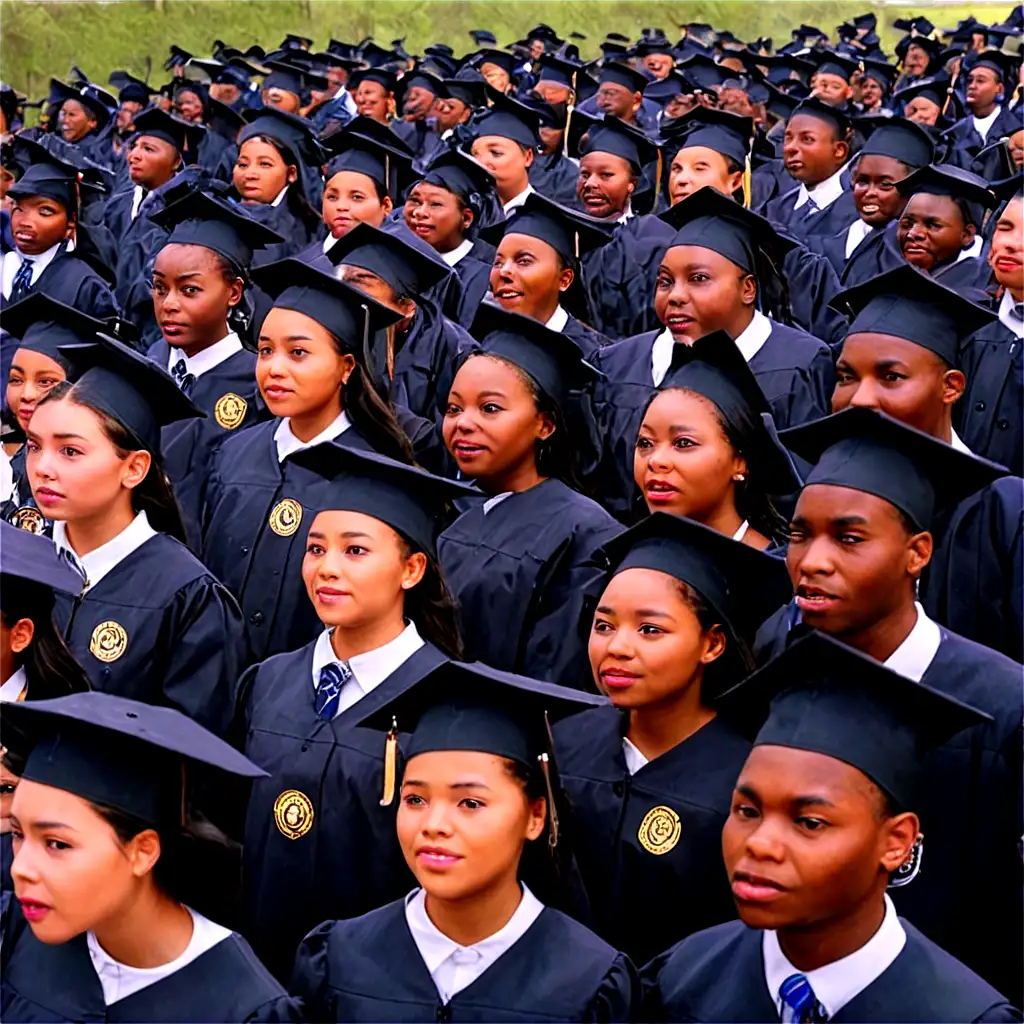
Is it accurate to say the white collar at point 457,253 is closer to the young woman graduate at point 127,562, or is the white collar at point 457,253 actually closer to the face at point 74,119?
the young woman graduate at point 127,562

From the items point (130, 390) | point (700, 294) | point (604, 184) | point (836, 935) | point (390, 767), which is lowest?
point (836, 935)

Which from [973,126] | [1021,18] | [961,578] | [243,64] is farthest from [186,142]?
[1021,18]

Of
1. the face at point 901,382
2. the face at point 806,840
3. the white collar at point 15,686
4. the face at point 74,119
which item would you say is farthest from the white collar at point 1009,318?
the face at point 74,119

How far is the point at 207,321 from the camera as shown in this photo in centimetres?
640

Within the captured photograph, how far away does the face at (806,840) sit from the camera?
8.96 feet

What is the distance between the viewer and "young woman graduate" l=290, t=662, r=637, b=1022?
2.95m

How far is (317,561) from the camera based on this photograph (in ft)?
12.9

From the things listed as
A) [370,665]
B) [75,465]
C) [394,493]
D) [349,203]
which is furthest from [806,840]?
[349,203]

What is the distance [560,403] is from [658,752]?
1.76 m

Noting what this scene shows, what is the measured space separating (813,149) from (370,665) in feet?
23.3

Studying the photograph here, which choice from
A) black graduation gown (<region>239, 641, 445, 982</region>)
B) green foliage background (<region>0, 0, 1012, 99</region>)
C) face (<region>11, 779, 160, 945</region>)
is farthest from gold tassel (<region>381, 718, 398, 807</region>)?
green foliage background (<region>0, 0, 1012, 99</region>)

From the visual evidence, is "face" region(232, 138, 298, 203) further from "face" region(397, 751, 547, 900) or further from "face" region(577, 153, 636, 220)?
"face" region(397, 751, 547, 900)

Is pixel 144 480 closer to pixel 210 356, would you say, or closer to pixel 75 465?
pixel 75 465

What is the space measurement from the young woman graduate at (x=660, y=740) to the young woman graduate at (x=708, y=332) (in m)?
2.41
